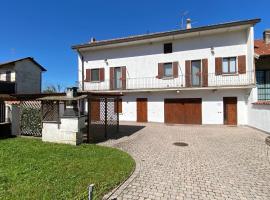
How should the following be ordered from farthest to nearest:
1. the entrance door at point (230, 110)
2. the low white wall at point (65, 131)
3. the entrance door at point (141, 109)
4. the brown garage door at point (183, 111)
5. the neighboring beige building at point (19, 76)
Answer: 1. the neighboring beige building at point (19, 76)
2. the entrance door at point (141, 109)
3. the brown garage door at point (183, 111)
4. the entrance door at point (230, 110)
5. the low white wall at point (65, 131)

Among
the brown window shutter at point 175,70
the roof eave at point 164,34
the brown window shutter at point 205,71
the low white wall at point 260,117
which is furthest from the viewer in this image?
the brown window shutter at point 175,70

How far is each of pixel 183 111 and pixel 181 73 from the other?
3.27 m

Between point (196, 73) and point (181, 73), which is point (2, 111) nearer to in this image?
point (181, 73)

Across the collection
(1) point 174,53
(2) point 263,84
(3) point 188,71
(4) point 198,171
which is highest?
(1) point 174,53

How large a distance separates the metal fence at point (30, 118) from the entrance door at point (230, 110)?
44.6 ft

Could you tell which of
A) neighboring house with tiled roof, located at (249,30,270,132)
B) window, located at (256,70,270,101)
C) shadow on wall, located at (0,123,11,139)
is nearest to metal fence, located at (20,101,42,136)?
shadow on wall, located at (0,123,11,139)

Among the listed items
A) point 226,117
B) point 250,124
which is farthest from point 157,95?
point 250,124

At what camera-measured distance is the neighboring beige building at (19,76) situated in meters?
21.1

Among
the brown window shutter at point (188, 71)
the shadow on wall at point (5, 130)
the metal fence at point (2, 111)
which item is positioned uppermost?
the brown window shutter at point (188, 71)

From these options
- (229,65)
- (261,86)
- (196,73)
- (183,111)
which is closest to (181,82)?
(196,73)

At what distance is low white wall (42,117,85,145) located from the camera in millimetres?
9000

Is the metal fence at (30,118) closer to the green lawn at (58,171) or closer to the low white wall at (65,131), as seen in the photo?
the low white wall at (65,131)

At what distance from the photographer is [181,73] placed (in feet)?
57.3

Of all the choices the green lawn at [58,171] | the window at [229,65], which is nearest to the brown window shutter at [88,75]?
the window at [229,65]
